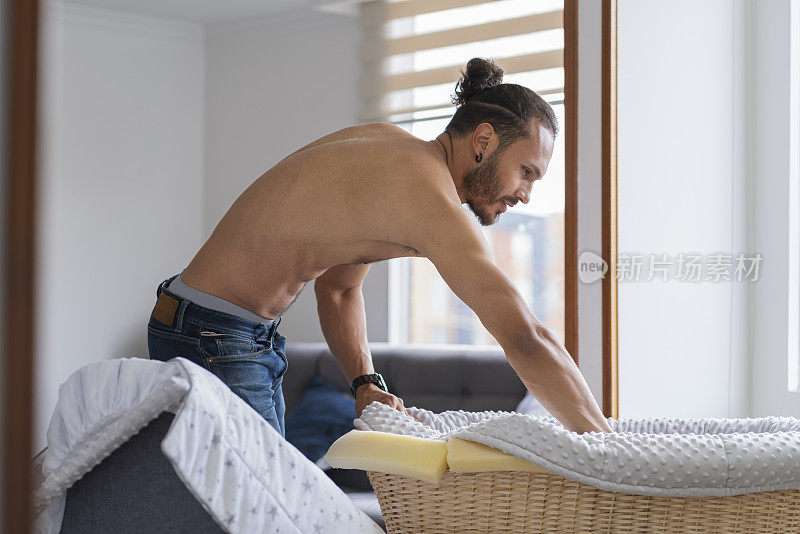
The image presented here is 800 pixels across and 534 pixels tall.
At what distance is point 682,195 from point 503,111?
1.08m

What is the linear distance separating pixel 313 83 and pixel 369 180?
2.59m

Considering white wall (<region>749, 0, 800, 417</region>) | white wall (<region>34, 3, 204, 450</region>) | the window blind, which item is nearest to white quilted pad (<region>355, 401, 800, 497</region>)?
white wall (<region>749, 0, 800, 417</region>)

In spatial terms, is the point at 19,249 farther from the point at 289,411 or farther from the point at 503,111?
the point at 289,411

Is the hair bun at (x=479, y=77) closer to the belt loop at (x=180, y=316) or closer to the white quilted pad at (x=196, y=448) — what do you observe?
the belt loop at (x=180, y=316)

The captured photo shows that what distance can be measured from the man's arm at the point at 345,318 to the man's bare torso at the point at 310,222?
0.23m

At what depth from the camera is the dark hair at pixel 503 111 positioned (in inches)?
65.6

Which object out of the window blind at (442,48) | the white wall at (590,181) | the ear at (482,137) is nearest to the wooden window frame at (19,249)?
the ear at (482,137)

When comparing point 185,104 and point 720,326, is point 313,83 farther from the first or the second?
point 720,326

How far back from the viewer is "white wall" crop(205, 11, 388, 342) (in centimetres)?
387

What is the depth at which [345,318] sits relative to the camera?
6.14 ft

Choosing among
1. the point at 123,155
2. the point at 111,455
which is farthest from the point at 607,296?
the point at 123,155

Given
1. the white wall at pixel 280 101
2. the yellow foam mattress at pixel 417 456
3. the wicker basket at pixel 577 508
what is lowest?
the wicker basket at pixel 577 508

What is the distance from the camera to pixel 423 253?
1.44 m

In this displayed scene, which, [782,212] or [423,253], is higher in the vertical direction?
[782,212]
